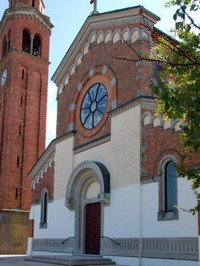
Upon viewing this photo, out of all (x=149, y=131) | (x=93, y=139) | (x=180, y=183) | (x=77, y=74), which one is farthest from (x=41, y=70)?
(x=180, y=183)

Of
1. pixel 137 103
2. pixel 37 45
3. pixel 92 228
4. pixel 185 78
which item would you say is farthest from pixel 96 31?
pixel 37 45

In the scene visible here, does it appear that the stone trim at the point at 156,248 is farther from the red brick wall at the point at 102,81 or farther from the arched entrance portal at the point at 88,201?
the red brick wall at the point at 102,81

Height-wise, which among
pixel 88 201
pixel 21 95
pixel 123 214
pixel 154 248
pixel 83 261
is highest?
pixel 21 95

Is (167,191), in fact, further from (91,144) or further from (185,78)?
(185,78)

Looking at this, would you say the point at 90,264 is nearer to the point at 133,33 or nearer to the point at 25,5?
the point at 133,33

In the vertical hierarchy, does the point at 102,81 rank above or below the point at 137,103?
above

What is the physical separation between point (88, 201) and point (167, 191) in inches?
212

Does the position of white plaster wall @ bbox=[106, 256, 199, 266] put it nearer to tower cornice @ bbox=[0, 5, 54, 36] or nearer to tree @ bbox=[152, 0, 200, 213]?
tree @ bbox=[152, 0, 200, 213]

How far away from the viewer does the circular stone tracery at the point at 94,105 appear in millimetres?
19766

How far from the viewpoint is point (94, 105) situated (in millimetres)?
20375

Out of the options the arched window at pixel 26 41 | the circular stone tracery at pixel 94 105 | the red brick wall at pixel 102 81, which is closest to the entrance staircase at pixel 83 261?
the red brick wall at pixel 102 81

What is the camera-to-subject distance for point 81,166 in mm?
19500

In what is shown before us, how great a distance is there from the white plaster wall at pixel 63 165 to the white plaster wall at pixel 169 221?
6121 millimetres

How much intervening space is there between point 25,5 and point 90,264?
2610 cm
